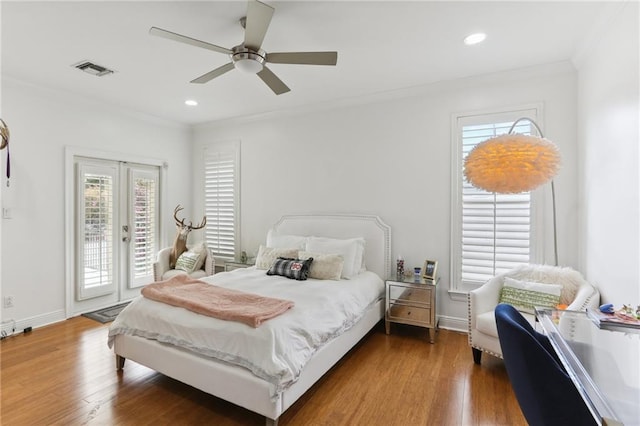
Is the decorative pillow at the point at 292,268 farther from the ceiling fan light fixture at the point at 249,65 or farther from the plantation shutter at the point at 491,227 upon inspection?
the ceiling fan light fixture at the point at 249,65

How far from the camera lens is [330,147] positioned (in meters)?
4.37

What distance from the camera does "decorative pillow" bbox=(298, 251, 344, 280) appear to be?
3.45 metres

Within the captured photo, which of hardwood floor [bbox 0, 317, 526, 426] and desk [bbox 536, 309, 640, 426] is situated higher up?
desk [bbox 536, 309, 640, 426]

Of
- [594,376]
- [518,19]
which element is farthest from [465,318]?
[518,19]

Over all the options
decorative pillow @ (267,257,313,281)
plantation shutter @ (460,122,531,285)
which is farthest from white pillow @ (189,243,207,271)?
plantation shutter @ (460,122,531,285)

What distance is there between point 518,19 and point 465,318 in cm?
292

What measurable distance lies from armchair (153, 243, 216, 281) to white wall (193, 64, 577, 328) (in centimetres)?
62

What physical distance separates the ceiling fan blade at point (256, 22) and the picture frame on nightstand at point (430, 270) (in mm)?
2784

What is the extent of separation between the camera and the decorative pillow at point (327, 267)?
3.45m

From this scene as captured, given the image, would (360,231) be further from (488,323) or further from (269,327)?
(269,327)

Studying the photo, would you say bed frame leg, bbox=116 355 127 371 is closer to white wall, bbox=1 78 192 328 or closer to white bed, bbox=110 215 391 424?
white bed, bbox=110 215 391 424

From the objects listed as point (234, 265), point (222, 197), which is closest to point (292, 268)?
point (234, 265)

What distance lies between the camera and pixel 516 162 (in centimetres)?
220

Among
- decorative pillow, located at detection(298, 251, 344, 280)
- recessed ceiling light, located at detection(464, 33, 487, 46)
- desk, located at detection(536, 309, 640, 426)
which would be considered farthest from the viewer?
decorative pillow, located at detection(298, 251, 344, 280)
